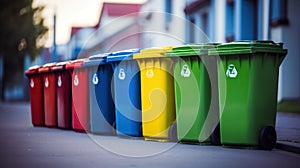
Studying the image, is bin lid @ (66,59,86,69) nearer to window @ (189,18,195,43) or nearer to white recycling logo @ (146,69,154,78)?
white recycling logo @ (146,69,154,78)

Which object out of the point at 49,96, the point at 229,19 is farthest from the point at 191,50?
the point at 229,19

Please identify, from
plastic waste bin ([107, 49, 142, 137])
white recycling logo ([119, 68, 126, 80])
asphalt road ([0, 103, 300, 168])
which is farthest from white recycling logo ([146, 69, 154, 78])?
asphalt road ([0, 103, 300, 168])

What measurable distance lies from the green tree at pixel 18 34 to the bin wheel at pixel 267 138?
3843 centimetres

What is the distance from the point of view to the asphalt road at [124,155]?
7.67 metres

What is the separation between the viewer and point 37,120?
15.0 m

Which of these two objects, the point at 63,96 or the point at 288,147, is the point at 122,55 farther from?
the point at 288,147

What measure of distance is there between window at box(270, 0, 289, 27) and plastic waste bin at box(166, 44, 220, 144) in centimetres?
1008

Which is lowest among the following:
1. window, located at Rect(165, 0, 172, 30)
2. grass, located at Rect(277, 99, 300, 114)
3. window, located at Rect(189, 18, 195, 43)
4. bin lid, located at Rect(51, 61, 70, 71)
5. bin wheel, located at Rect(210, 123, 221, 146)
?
grass, located at Rect(277, 99, 300, 114)

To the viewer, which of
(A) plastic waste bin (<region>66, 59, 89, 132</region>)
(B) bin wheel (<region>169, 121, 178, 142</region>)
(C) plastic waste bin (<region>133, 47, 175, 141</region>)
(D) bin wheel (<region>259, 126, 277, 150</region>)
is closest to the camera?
(D) bin wheel (<region>259, 126, 277, 150</region>)

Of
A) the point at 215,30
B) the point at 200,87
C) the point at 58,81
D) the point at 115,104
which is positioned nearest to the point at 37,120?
the point at 58,81

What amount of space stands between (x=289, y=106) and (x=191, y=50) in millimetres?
9089

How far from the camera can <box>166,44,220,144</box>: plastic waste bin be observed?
958cm

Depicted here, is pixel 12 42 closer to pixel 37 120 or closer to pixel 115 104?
pixel 37 120

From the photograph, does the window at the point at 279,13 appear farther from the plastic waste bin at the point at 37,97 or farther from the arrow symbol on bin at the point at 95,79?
the arrow symbol on bin at the point at 95,79
